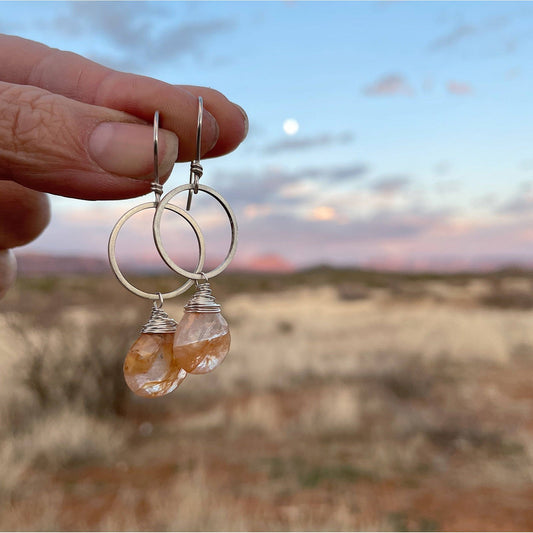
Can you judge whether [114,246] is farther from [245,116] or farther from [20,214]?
[20,214]

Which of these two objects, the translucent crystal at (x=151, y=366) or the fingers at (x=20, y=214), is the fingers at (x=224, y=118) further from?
the fingers at (x=20, y=214)

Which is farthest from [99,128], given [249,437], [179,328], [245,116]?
[249,437]

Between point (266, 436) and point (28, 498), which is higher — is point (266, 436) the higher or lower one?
the higher one

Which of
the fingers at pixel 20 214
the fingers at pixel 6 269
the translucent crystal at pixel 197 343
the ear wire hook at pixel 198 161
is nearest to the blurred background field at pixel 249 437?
the fingers at pixel 6 269

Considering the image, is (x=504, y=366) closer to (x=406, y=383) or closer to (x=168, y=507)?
(x=406, y=383)

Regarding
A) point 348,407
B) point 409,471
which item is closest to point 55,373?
point 348,407

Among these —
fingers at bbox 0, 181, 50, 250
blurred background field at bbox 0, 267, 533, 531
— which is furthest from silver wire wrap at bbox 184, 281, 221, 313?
blurred background field at bbox 0, 267, 533, 531
